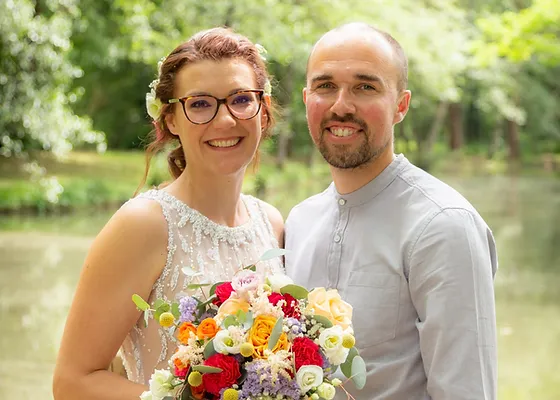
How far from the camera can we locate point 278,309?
6.70 ft

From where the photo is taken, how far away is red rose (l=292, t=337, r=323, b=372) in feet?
6.55

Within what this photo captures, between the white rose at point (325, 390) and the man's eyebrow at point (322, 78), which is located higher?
the man's eyebrow at point (322, 78)

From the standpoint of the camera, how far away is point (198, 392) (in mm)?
2021

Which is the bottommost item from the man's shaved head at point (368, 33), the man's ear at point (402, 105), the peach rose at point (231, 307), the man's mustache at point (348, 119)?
the peach rose at point (231, 307)

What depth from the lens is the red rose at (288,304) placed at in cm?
208

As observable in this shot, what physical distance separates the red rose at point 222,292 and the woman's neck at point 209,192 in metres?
0.81

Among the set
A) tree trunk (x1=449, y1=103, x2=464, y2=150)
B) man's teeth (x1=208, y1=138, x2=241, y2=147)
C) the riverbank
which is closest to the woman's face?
man's teeth (x1=208, y1=138, x2=241, y2=147)

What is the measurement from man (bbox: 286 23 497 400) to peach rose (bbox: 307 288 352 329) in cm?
44

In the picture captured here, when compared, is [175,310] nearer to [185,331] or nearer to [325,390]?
[185,331]

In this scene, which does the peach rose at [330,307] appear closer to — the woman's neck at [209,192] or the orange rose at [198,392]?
the orange rose at [198,392]

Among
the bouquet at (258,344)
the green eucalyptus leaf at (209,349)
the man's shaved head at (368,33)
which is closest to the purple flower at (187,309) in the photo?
the bouquet at (258,344)

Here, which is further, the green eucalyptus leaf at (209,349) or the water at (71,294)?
the water at (71,294)

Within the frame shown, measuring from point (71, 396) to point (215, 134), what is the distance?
40.1 inches

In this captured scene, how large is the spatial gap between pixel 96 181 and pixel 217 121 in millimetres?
17590
